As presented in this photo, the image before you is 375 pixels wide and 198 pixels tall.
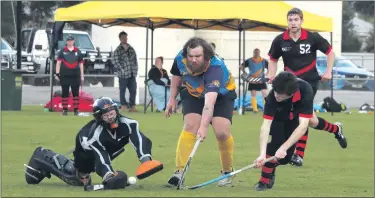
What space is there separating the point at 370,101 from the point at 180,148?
2578cm

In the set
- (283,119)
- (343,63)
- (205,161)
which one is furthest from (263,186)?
(343,63)

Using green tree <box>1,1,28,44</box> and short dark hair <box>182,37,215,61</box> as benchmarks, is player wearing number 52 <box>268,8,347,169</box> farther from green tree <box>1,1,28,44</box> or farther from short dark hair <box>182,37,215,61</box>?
green tree <box>1,1,28,44</box>

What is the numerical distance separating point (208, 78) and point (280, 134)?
3.36 ft

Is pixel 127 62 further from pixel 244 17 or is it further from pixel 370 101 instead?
pixel 370 101

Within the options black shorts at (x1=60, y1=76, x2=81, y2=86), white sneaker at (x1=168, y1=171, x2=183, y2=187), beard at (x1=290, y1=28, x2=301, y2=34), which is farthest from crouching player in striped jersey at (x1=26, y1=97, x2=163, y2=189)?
black shorts at (x1=60, y1=76, x2=81, y2=86)

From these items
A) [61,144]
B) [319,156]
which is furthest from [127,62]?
[319,156]

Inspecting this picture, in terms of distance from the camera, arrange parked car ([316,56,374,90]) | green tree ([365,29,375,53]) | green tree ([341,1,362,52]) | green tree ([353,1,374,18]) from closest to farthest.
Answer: parked car ([316,56,374,90]) < green tree ([353,1,374,18]) < green tree ([341,1,362,52]) < green tree ([365,29,375,53])

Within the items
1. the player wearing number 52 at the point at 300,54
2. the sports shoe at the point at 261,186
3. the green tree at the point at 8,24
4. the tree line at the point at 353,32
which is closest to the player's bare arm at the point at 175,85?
the sports shoe at the point at 261,186

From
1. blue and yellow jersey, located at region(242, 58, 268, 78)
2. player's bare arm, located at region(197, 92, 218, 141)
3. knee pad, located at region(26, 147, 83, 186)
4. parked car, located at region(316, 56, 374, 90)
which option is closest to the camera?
player's bare arm, located at region(197, 92, 218, 141)

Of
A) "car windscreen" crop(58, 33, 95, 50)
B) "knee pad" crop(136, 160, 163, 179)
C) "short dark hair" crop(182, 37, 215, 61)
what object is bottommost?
"knee pad" crop(136, 160, 163, 179)

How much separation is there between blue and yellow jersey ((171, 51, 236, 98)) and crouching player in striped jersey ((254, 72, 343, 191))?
50cm

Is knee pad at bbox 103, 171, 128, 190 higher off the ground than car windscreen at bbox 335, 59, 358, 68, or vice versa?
car windscreen at bbox 335, 59, 358, 68

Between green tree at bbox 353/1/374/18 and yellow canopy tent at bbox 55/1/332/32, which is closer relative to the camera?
yellow canopy tent at bbox 55/1/332/32

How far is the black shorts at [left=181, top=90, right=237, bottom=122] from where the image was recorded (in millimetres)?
10469
